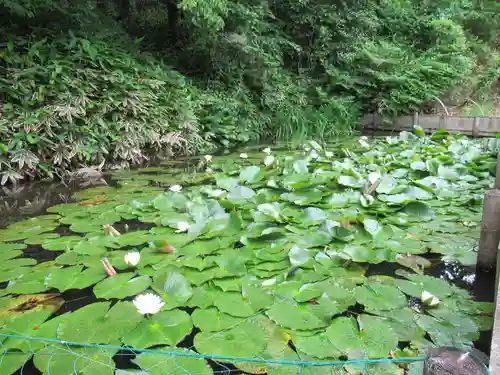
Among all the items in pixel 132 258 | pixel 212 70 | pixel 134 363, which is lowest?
pixel 134 363

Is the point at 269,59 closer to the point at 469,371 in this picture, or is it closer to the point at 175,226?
the point at 175,226

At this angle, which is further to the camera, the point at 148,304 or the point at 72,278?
the point at 72,278

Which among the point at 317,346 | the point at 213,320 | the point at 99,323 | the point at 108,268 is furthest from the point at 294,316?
the point at 108,268

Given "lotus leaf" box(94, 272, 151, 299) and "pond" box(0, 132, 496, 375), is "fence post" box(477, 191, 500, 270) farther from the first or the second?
"lotus leaf" box(94, 272, 151, 299)

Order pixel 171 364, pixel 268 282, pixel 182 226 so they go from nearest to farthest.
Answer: pixel 171 364, pixel 268 282, pixel 182 226

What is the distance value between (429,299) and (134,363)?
39.3 inches

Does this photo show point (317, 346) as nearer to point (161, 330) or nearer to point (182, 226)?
point (161, 330)

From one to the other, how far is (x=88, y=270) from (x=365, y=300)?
3.73 ft

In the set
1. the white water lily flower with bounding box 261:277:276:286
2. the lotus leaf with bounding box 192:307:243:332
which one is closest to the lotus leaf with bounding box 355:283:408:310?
the white water lily flower with bounding box 261:277:276:286

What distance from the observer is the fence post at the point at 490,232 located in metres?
1.50

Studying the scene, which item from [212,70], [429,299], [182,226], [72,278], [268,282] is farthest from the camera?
[212,70]

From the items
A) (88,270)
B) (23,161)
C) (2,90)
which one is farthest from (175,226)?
(2,90)

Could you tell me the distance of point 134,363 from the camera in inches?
40.8

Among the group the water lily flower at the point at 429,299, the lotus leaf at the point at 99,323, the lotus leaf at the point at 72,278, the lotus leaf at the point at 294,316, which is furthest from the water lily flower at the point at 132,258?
the water lily flower at the point at 429,299
